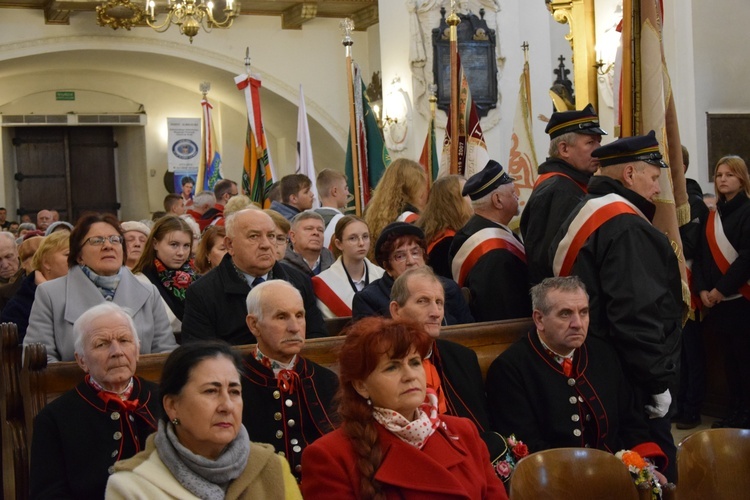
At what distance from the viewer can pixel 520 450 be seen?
11.3 feet

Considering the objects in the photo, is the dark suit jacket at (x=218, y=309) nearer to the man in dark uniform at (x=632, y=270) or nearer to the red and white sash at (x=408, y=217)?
the man in dark uniform at (x=632, y=270)

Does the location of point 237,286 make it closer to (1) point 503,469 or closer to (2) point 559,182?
(1) point 503,469

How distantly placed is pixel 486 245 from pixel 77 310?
1.72m

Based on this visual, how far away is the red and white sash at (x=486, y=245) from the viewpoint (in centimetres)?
435

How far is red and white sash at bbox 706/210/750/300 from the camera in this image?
595cm

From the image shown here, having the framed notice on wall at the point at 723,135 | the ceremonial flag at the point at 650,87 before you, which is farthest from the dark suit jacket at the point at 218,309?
the framed notice on wall at the point at 723,135

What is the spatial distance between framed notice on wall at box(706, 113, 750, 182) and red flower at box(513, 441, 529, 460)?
24.7 ft

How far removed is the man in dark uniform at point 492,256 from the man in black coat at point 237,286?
716mm

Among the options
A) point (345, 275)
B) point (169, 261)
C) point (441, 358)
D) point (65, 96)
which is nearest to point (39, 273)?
point (169, 261)

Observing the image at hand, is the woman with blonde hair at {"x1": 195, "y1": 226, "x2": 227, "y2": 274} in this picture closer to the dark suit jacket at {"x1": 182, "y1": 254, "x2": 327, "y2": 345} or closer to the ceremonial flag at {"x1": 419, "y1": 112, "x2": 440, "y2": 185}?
the dark suit jacket at {"x1": 182, "y1": 254, "x2": 327, "y2": 345}

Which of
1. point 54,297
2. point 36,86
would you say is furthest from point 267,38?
point 54,297

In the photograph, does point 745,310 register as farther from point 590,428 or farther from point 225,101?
point 225,101

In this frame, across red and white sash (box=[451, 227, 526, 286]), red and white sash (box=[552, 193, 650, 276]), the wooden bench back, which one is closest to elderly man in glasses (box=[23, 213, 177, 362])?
the wooden bench back

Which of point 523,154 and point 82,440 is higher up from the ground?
point 523,154
